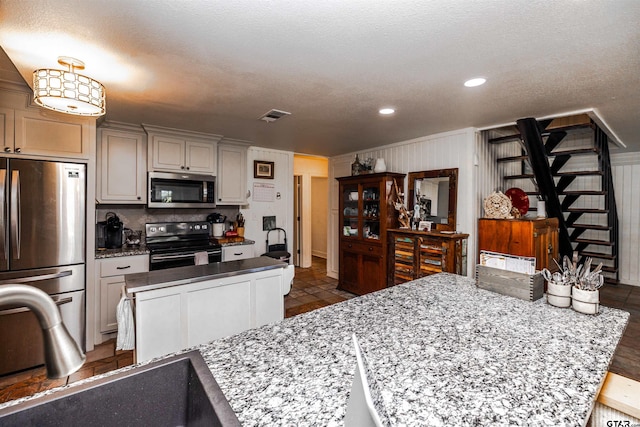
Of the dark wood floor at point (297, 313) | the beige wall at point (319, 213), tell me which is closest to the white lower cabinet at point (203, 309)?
the dark wood floor at point (297, 313)

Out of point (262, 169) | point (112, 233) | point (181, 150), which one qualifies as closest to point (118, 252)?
point (112, 233)

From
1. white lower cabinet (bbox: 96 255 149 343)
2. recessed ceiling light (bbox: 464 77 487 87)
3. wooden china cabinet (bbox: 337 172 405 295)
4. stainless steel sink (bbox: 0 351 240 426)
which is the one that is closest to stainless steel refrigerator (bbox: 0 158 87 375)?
white lower cabinet (bbox: 96 255 149 343)

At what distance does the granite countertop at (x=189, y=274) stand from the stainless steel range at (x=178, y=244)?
109 cm

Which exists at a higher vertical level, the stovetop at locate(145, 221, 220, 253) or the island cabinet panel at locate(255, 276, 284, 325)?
the stovetop at locate(145, 221, 220, 253)

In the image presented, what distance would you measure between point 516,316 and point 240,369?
48.3 inches

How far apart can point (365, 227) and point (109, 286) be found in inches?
124

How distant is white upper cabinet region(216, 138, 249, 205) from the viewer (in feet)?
13.5

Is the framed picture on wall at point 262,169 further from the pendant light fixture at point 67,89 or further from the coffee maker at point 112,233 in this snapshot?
the pendant light fixture at point 67,89

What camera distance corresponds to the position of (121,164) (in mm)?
3395

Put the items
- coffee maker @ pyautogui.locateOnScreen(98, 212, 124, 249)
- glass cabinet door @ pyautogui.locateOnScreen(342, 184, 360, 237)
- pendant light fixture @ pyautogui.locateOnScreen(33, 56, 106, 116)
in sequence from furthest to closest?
glass cabinet door @ pyautogui.locateOnScreen(342, 184, 360, 237) < coffee maker @ pyautogui.locateOnScreen(98, 212, 124, 249) < pendant light fixture @ pyautogui.locateOnScreen(33, 56, 106, 116)

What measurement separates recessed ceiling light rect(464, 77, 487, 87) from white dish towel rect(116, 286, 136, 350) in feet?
9.07

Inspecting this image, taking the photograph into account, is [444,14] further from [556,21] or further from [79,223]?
[79,223]

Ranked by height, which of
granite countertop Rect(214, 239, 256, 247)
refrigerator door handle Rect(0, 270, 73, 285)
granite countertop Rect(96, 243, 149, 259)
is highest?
granite countertop Rect(214, 239, 256, 247)

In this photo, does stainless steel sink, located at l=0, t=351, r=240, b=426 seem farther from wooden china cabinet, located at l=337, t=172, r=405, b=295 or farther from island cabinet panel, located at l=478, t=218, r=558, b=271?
wooden china cabinet, located at l=337, t=172, r=405, b=295
